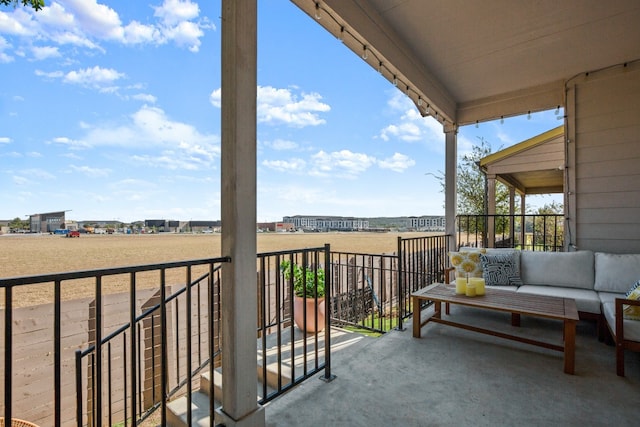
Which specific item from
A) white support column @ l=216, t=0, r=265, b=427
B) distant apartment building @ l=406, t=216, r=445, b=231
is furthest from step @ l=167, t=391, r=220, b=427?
distant apartment building @ l=406, t=216, r=445, b=231

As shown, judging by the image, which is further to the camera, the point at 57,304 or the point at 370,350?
the point at 370,350

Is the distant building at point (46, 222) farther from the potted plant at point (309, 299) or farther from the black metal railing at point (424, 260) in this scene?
the black metal railing at point (424, 260)

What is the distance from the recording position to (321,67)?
29.9 ft

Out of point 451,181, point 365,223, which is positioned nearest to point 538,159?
point 451,181

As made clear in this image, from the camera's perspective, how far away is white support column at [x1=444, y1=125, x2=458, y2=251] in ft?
14.8

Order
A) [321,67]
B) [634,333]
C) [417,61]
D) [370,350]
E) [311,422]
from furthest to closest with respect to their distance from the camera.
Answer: [321,67], [417,61], [370,350], [634,333], [311,422]

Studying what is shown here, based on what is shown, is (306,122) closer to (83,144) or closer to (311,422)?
(83,144)

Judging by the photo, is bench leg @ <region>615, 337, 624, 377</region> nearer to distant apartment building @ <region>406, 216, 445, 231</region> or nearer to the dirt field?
the dirt field

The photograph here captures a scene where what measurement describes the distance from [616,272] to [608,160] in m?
1.31

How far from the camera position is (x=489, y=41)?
121 inches

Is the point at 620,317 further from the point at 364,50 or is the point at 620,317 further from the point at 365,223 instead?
the point at 365,223

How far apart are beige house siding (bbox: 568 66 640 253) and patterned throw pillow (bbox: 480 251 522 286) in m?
0.90

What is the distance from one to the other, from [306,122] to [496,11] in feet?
36.0

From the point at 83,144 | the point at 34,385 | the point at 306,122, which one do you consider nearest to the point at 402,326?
the point at 34,385
